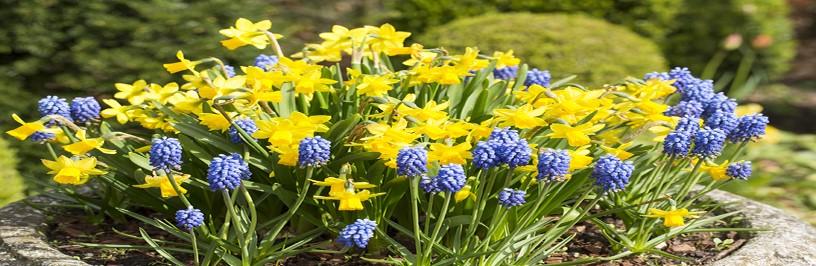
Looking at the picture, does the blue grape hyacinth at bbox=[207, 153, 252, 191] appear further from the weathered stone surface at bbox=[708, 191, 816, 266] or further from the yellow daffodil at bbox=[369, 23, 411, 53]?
the weathered stone surface at bbox=[708, 191, 816, 266]

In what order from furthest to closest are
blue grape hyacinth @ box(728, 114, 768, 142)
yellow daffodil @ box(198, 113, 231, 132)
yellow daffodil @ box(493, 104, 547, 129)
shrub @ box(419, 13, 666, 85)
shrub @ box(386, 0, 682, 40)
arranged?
shrub @ box(386, 0, 682, 40), shrub @ box(419, 13, 666, 85), blue grape hyacinth @ box(728, 114, 768, 142), yellow daffodil @ box(198, 113, 231, 132), yellow daffodil @ box(493, 104, 547, 129)

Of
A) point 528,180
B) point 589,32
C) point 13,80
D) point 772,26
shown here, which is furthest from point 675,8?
point 528,180

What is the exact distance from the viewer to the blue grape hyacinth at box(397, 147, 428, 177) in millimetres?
2238

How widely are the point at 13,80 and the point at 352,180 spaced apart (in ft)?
10.2

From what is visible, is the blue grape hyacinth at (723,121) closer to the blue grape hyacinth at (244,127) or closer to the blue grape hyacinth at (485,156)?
the blue grape hyacinth at (485,156)

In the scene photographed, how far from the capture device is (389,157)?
2.43m

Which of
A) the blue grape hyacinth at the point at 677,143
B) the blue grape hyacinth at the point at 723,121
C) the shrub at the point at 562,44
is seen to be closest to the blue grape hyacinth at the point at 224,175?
the blue grape hyacinth at the point at 677,143

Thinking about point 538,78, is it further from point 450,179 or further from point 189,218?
point 189,218

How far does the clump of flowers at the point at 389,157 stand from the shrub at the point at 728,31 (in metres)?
4.72

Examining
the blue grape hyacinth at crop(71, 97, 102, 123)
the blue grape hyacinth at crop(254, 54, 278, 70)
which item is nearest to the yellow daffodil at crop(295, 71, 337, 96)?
the blue grape hyacinth at crop(254, 54, 278, 70)

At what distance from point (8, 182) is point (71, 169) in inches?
50.8

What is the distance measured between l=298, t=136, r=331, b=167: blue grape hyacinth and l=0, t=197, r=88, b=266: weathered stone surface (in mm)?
638

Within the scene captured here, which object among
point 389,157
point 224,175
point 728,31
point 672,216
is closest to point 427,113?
point 389,157

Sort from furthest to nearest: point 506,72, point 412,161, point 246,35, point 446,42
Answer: point 446,42
point 506,72
point 246,35
point 412,161
